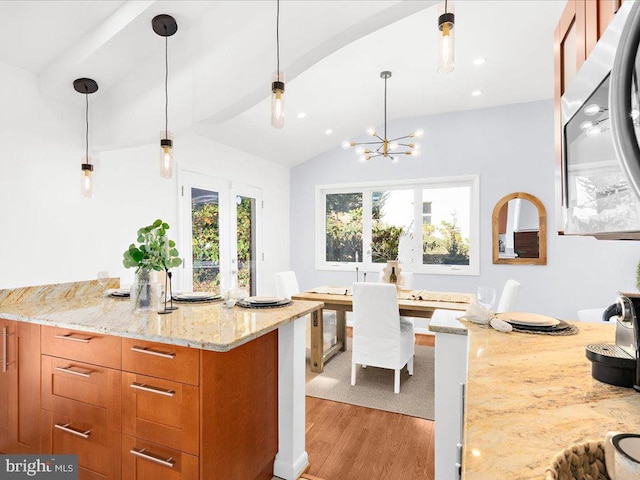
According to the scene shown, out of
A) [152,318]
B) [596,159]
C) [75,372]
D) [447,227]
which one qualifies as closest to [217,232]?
[152,318]

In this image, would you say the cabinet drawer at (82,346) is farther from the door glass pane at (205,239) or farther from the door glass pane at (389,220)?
the door glass pane at (389,220)

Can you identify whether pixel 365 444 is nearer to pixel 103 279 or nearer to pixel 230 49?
pixel 103 279

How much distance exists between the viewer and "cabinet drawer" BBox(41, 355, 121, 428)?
1.62 meters

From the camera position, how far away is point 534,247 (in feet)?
14.3

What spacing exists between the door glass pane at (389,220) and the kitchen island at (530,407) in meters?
3.81

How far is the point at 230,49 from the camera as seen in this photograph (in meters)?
2.24

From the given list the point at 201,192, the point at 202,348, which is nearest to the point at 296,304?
the point at 202,348

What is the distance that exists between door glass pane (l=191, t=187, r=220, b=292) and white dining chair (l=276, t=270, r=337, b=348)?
704 mm

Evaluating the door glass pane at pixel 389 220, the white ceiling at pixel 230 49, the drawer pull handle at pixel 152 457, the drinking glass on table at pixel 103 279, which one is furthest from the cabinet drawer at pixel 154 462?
the door glass pane at pixel 389 220

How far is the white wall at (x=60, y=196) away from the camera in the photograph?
7.23 ft

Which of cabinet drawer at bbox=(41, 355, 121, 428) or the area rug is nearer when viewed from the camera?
cabinet drawer at bbox=(41, 355, 121, 428)

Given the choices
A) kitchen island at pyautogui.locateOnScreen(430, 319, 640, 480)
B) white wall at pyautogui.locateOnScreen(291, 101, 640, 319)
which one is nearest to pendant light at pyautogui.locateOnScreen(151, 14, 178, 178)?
kitchen island at pyautogui.locateOnScreen(430, 319, 640, 480)

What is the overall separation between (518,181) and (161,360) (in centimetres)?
446

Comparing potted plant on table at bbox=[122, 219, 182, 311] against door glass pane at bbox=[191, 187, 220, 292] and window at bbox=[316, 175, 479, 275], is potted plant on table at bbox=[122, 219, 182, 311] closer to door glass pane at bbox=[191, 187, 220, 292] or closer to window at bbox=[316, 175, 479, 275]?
door glass pane at bbox=[191, 187, 220, 292]
